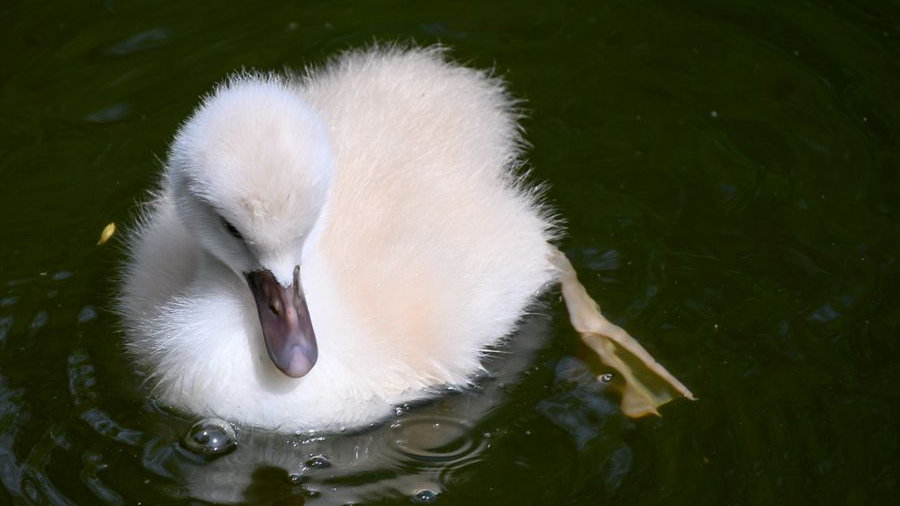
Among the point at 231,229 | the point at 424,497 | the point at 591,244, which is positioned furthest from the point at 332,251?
the point at 591,244

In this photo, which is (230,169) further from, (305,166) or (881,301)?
(881,301)

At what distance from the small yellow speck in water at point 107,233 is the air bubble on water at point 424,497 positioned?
4.50 ft

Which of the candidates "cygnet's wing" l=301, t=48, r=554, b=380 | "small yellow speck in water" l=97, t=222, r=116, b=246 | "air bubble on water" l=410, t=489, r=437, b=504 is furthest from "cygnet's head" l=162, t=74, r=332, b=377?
"small yellow speck in water" l=97, t=222, r=116, b=246

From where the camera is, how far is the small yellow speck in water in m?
4.14

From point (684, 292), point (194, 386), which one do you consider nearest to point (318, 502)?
point (194, 386)

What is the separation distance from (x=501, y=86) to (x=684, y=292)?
0.99 meters

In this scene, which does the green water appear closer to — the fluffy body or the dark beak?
the fluffy body

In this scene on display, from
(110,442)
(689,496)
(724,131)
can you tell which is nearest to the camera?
(689,496)

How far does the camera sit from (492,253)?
3691mm

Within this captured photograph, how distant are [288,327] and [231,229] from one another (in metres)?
0.25

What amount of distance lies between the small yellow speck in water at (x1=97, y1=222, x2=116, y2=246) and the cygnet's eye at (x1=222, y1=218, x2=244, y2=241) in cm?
108

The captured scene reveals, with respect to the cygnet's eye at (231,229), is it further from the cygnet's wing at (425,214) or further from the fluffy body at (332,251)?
the cygnet's wing at (425,214)

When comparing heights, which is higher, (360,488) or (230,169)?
(230,169)

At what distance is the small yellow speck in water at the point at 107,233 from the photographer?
163 inches
